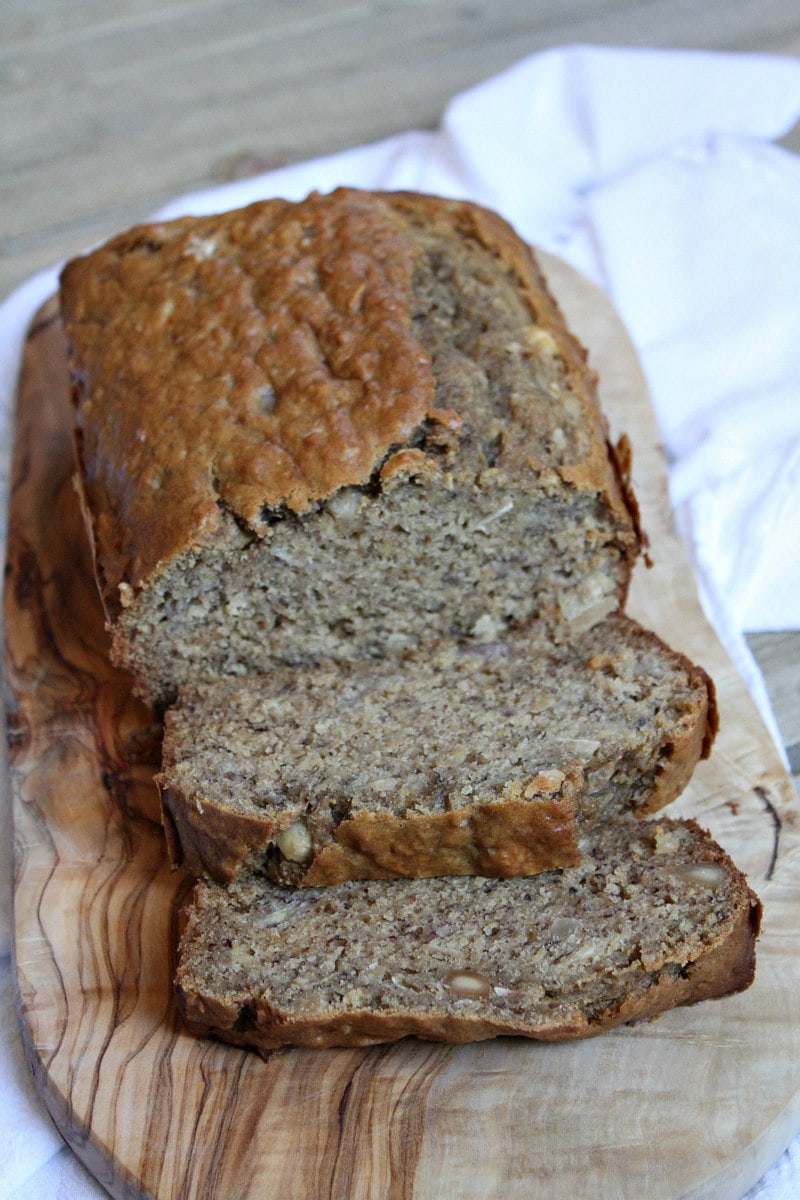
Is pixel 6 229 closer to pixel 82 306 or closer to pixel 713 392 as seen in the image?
pixel 82 306

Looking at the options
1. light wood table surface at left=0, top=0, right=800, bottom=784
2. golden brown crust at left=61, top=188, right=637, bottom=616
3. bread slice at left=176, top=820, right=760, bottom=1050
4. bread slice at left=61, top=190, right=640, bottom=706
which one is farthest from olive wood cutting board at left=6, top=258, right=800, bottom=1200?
light wood table surface at left=0, top=0, right=800, bottom=784

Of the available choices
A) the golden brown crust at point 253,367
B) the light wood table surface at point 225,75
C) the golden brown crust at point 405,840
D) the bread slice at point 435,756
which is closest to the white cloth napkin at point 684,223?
the light wood table surface at point 225,75

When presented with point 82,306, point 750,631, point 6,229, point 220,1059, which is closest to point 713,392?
point 750,631

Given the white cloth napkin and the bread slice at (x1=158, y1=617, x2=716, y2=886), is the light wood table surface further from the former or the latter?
the bread slice at (x1=158, y1=617, x2=716, y2=886)

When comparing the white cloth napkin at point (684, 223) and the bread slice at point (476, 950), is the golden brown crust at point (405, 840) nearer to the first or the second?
the bread slice at point (476, 950)

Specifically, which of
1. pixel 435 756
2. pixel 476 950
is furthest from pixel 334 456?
pixel 476 950
